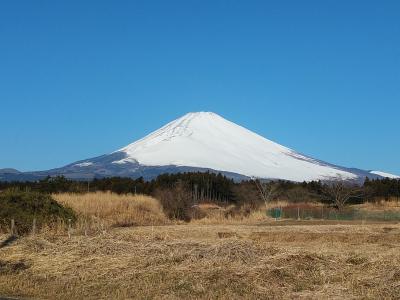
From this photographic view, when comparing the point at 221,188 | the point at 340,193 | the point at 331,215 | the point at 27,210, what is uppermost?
the point at 221,188

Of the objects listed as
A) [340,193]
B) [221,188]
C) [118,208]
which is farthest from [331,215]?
[221,188]

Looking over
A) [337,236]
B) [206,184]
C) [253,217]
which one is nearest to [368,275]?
[337,236]

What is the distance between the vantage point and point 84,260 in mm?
15398

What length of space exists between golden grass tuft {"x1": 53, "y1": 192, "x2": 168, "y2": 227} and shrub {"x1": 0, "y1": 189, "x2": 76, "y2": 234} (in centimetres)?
1127

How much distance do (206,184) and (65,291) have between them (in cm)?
8168

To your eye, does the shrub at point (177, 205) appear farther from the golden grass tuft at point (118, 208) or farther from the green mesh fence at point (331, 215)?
the green mesh fence at point (331, 215)

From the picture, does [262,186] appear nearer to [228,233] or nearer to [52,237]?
[228,233]

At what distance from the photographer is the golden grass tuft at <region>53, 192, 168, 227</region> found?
43594 millimetres

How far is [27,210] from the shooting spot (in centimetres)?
2883

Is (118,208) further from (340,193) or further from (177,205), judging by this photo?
(340,193)

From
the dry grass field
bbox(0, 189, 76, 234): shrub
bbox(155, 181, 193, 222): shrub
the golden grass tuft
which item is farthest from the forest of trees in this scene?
the dry grass field

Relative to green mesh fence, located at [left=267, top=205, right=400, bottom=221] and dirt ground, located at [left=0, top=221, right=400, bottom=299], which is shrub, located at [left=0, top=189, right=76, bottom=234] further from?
green mesh fence, located at [left=267, top=205, right=400, bottom=221]

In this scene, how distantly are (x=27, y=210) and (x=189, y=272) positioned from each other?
678 inches

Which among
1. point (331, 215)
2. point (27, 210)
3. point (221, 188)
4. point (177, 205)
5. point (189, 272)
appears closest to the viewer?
point (189, 272)
